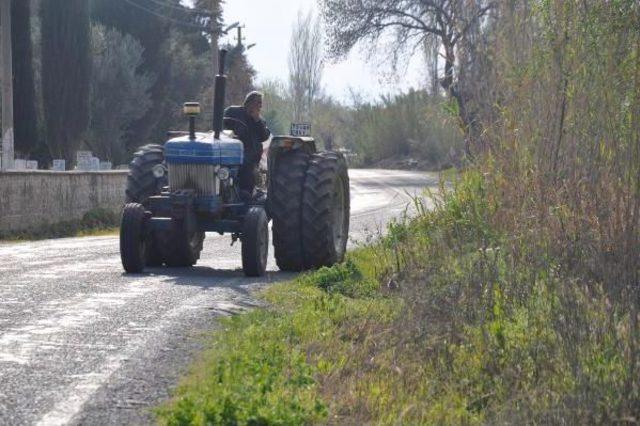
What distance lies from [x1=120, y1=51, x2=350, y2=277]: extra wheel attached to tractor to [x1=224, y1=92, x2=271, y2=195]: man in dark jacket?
0.72 ft

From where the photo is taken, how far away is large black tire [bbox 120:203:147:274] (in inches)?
584

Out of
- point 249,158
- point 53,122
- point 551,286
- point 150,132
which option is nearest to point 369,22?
point 150,132

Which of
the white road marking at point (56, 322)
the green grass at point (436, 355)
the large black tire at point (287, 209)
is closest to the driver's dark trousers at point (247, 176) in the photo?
the large black tire at point (287, 209)

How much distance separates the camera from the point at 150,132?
190 feet

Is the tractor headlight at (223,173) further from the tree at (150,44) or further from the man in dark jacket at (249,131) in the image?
the tree at (150,44)

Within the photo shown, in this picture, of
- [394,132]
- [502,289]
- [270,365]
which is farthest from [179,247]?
[394,132]

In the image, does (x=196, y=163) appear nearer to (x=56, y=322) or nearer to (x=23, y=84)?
(x=56, y=322)

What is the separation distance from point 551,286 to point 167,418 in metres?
4.02

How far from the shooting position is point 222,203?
15.7 meters

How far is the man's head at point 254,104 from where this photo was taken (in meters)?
16.5

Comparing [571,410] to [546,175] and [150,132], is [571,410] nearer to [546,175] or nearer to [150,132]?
[546,175]

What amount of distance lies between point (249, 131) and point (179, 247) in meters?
1.78

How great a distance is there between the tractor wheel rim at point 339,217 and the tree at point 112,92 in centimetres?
3676

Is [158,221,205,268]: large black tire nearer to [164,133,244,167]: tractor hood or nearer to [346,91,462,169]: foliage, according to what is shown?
[164,133,244,167]: tractor hood
